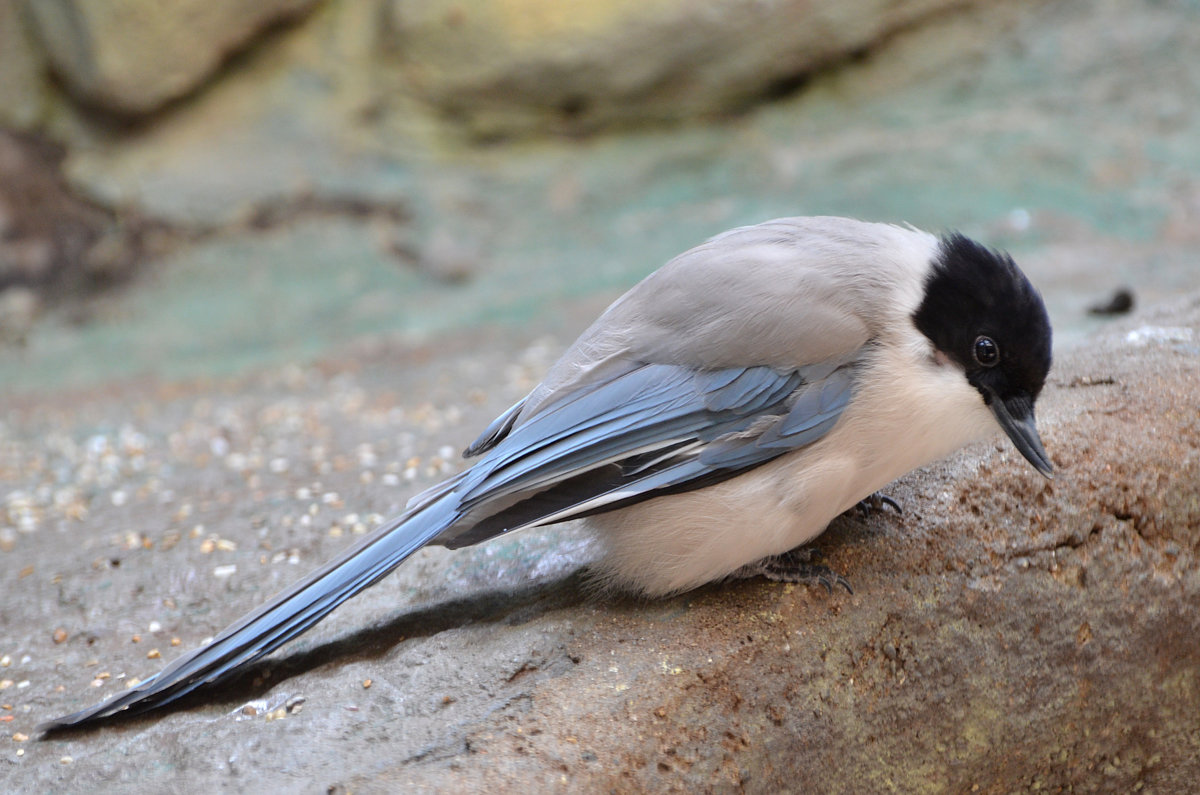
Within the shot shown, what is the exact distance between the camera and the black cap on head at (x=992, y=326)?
216 cm

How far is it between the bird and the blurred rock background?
326 cm

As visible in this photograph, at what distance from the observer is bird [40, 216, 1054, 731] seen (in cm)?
216

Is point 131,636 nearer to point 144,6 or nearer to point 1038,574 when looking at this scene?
point 1038,574

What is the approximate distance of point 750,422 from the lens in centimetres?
218

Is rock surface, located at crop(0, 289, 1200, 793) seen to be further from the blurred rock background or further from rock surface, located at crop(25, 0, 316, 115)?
rock surface, located at crop(25, 0, 316, 115)

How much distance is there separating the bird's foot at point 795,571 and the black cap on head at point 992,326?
456mm

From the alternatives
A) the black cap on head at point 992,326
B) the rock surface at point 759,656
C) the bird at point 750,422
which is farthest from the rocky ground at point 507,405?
the black cap on head at point 992,326

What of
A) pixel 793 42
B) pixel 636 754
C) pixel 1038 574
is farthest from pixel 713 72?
pixel 636 754

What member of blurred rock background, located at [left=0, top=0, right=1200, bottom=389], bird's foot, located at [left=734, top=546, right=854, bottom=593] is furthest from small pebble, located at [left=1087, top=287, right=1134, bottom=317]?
bird's foot, located at [left=734, top=546, right=854, bottom=593]

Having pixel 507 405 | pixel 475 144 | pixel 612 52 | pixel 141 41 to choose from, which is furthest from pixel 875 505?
pixel 141 41

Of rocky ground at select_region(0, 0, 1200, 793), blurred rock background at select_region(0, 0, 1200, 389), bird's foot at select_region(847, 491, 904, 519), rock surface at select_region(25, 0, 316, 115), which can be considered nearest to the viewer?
rocky ground at select_region(0, 0, 1200, 793)

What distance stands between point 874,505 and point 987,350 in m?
0.48

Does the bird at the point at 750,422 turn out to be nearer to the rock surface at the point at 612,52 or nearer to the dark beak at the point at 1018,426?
the dark beak at the point at 1018,426

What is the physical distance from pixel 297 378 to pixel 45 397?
3.94 feet
